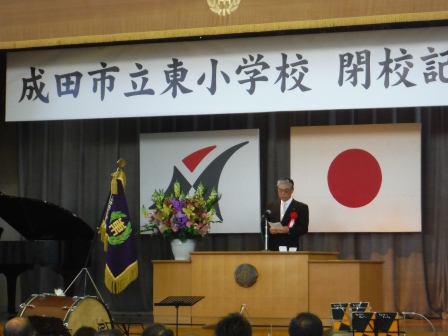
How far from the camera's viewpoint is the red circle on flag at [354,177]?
975 centimetres

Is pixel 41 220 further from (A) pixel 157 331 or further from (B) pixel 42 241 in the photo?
(A) pixel 157 331

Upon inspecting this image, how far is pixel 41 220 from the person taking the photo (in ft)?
30.5

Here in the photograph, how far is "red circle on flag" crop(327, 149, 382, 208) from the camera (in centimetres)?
975

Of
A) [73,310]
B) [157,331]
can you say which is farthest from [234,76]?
[157,331]

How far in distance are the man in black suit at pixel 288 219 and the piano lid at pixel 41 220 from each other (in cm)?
230

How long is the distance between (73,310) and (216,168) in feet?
13.9

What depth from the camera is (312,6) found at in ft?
28.3

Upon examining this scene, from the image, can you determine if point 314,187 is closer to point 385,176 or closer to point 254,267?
point 385,176

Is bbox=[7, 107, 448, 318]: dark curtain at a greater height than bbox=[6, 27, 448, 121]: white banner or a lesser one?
lesser

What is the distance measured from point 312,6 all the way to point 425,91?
1.47m

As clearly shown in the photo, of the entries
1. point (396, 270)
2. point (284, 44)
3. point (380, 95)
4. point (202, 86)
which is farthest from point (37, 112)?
point (396, 270)

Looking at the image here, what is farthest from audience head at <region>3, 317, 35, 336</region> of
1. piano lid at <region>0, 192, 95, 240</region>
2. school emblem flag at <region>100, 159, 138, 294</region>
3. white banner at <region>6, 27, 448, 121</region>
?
white banner at <region>6, 27, 448, 121</region>

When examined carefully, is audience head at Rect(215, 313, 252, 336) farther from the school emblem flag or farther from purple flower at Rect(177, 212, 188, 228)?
the school emblem flag

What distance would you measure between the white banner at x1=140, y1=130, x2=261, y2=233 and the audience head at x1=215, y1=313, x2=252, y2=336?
20.9 feet
